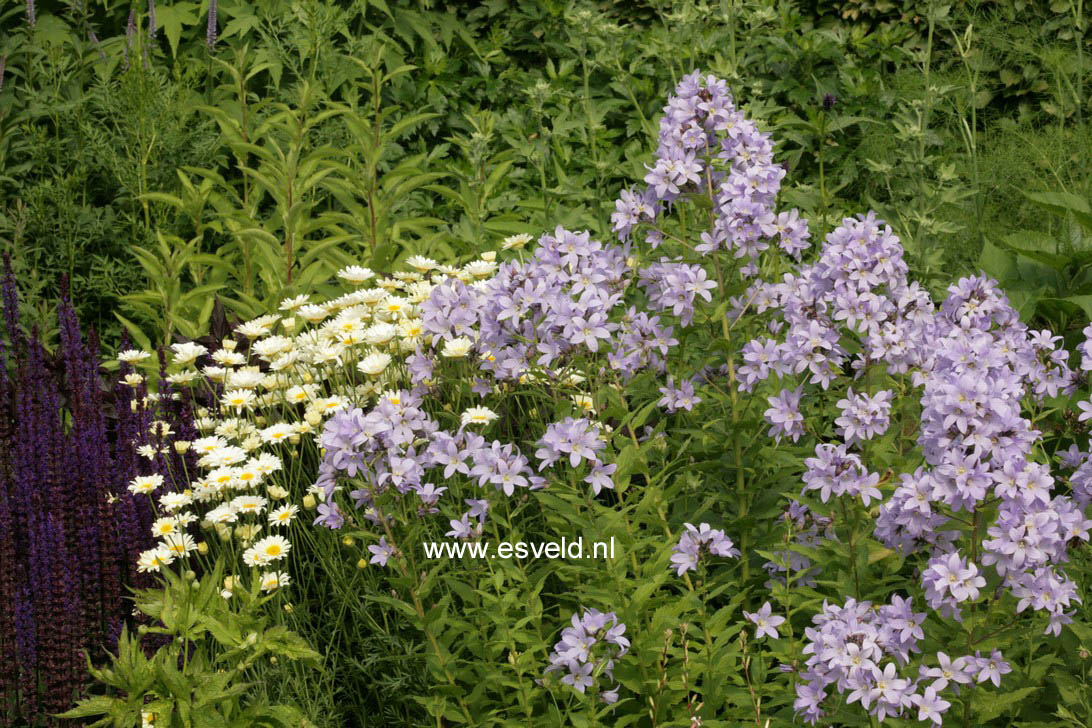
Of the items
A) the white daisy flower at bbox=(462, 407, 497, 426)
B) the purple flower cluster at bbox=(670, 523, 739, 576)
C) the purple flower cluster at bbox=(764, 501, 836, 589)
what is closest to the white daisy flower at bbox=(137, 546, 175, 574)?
the white daisy flower at bbox=(462, 407, 497, 426)

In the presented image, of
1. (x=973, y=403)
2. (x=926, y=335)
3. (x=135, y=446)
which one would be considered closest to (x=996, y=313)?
(x=926, y=335)

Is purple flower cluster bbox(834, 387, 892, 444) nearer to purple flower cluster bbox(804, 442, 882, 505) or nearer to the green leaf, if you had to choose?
purple flower cluster bbox(804, 442, 882, 505)

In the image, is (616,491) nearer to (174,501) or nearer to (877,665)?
(877,665)

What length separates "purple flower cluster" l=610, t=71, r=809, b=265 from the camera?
292 centimetres

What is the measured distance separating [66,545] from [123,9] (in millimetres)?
4570

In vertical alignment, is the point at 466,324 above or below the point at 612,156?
below

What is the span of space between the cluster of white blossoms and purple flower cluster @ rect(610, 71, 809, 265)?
2.06 feet

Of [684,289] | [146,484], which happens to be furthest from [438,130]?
[684,289]

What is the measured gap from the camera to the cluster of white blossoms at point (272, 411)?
3268 mm

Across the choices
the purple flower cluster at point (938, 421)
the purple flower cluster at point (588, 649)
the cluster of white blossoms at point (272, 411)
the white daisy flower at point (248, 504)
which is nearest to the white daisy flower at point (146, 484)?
the cluster of white blossoms at point (272, 411)

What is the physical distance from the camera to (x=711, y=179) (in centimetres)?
310

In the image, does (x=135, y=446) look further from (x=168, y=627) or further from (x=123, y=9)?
(x=123, y=9)

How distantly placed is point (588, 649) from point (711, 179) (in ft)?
4.25

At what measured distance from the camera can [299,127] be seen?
5023 mm
